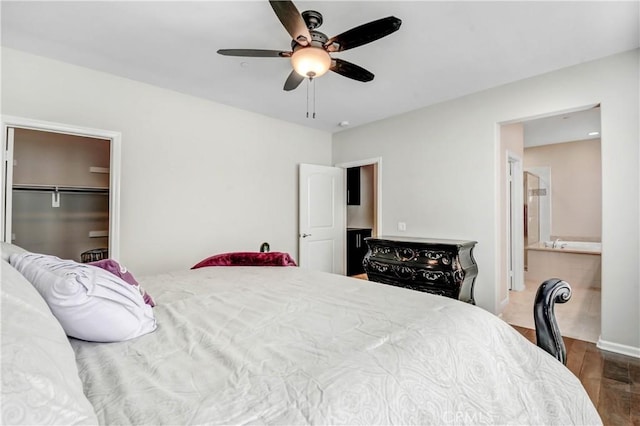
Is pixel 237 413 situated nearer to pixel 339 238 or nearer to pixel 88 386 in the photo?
pixel 88 386

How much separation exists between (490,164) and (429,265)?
127cm

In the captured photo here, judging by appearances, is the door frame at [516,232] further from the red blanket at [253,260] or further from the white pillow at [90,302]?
the white pillow at [90,302]

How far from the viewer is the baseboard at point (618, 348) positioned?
8.21 feet

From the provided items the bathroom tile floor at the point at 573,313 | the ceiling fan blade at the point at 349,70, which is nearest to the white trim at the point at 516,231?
the bathroom tile floor at the point at 573,313

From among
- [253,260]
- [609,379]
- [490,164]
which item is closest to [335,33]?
[253,260]

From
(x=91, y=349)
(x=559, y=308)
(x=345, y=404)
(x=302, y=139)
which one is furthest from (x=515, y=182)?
(x=91, y=349)

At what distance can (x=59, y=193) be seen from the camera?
3830 millimetres

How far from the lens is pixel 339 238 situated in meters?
5.04

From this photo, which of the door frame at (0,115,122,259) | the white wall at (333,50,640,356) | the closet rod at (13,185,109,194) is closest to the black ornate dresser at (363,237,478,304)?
the white wall at (333,50,640,356)

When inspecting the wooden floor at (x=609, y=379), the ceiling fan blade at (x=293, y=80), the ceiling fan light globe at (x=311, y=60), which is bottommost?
the wooden floor at (x=609, y=379)

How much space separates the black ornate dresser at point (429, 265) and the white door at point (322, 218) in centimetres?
109

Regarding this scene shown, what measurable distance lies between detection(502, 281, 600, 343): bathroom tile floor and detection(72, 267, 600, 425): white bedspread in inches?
93.0

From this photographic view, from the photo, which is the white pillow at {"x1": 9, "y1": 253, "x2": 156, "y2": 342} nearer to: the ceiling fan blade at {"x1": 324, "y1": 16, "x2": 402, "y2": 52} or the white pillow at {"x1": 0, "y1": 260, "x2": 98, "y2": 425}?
the white pillow at {"x1": 0, "y1": 260, "x2": 98, "y2": 425}

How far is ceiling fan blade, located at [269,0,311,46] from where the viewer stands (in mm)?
1560
